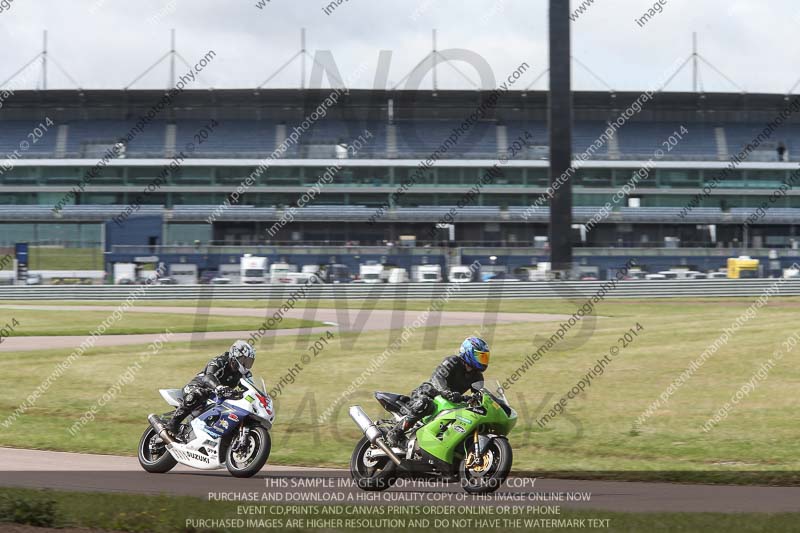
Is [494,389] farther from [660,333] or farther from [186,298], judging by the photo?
[186,298]

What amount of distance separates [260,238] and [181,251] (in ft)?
61.7

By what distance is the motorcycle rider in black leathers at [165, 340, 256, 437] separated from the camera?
33.6 ft

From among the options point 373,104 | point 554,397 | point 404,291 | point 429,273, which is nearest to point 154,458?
point 554,397

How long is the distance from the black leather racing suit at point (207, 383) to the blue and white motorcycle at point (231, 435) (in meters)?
0.11

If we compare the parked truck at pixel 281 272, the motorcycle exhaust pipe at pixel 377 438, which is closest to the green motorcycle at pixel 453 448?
the motorcycle exhaust pipe at pixel 377 438

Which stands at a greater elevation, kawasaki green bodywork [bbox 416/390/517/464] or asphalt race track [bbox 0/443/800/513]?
kawasaki green bodywork [bbox 416/390/517/464]

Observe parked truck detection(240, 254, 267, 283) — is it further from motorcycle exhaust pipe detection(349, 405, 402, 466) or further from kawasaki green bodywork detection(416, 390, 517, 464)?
kawasaki green bodywork detection(416, 390, 517, 464)

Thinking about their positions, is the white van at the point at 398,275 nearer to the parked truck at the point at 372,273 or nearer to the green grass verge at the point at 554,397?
the parked truck at the point at 372,273

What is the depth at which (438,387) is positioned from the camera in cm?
948

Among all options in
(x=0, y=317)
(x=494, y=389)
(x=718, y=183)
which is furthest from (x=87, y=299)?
(x=718, y=183)

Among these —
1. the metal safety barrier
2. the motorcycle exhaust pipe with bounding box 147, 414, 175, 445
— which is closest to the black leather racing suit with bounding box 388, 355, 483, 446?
the motorcycle exhaust pipe with bounding box 147, 414, 175, 445

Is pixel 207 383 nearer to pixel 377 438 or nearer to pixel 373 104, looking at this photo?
pixel 377 438

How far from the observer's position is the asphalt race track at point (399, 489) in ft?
29.7

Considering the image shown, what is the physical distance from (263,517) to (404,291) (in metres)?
35.9
